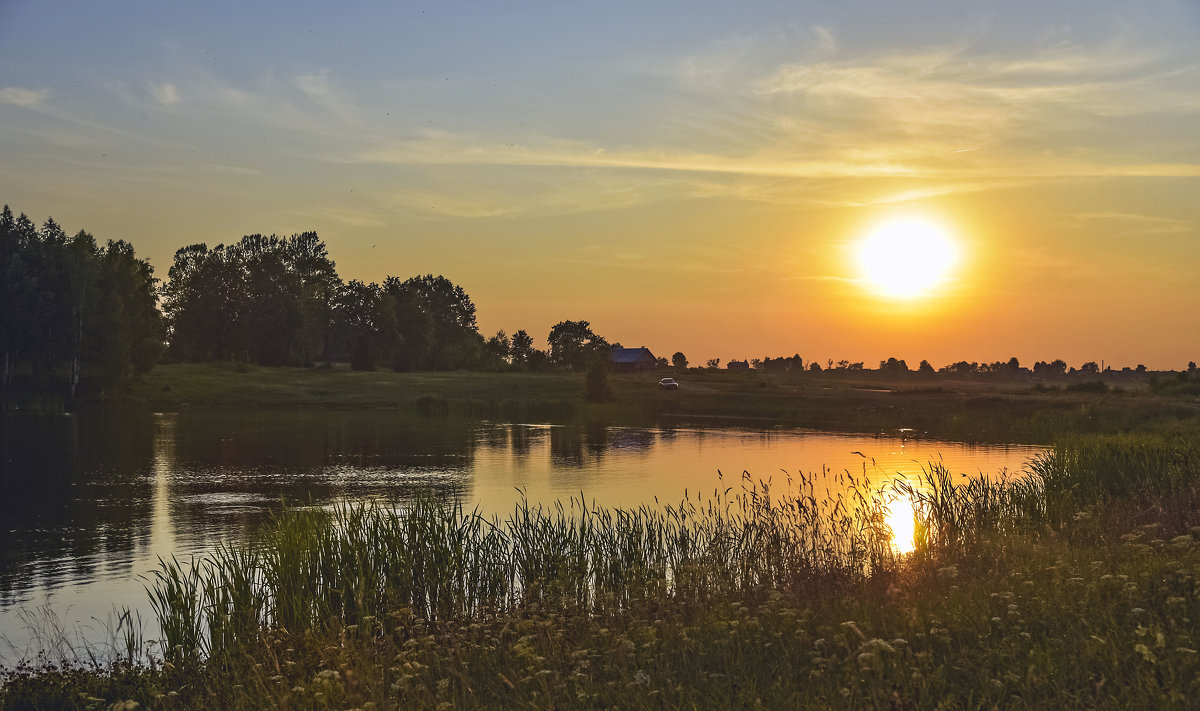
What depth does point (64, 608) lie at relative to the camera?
20.9 m

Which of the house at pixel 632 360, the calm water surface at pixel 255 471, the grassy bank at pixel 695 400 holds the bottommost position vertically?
the calm water surface at pixel 255 471

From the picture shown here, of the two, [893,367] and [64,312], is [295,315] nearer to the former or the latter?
[64,312]

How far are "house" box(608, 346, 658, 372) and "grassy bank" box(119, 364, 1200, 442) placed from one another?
3367 centimetres

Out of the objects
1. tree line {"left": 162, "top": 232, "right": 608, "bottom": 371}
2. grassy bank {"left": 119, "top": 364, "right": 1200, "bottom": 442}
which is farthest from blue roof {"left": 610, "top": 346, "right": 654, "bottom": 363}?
grassy bank {"left": 119, "top": 364, "right": 1200, "bottom": 442}

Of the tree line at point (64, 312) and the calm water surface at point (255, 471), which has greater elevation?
the tree line at point (64, 312)

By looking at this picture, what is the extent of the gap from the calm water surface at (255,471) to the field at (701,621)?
3174 mm

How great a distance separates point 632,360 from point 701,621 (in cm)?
16670

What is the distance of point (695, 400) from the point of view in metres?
106

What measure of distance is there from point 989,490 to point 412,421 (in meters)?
69.3

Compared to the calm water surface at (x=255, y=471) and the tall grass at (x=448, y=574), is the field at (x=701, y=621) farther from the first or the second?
the calm water surface at (x=255, y=471)

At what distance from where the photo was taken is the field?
9430mm

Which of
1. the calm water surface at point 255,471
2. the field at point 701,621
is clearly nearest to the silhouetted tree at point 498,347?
the calm water surface at point 255,471

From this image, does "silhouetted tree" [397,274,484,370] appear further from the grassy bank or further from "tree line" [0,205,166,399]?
"tree line" [0,205,166,399]

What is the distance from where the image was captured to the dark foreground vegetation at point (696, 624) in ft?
30.8
